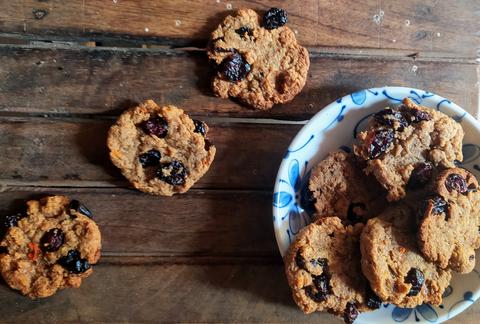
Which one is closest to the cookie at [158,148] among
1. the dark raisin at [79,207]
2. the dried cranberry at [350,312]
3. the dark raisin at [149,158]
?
the dark raisin at [149,158]

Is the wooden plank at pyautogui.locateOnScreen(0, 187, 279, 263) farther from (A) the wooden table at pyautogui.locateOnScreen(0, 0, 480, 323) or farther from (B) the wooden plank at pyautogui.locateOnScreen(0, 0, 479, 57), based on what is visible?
(B) the wooden plank at pyautogui.locateOnScreen(0, 0, 479, 57)

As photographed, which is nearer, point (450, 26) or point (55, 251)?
point (55, 251)

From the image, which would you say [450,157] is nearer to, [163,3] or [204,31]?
[204,31]

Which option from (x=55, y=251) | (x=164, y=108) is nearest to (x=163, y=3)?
(x=164, y=108)

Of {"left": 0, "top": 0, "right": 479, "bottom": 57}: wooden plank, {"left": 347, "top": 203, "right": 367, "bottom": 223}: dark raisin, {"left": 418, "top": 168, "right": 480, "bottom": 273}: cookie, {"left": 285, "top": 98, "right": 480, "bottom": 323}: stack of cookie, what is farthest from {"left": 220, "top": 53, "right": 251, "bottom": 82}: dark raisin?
{"left": 418, "top": 168, "right": 480, "bottom": 273}: cookie

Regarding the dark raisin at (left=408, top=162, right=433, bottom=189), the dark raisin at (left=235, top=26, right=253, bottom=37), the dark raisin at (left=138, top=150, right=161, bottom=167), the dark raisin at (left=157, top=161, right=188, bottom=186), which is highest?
the dark raisin at (left=235, top=26, right=253, bottom=37)

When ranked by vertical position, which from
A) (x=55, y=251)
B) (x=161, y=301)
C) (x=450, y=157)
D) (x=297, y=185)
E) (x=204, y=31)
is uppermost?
(x=204, y=31)

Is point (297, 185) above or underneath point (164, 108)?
underneath

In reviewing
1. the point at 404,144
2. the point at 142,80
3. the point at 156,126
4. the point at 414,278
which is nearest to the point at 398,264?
the point at 414,278
